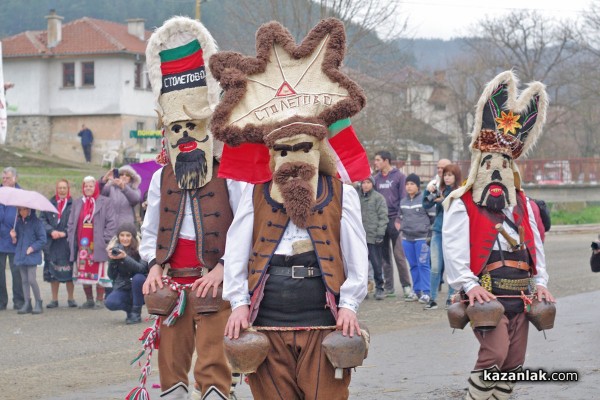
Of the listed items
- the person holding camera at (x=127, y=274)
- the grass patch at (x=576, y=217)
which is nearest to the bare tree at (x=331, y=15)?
the grass patch at (x=576, y=217)

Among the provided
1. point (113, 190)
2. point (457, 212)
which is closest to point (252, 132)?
point (457, 212)

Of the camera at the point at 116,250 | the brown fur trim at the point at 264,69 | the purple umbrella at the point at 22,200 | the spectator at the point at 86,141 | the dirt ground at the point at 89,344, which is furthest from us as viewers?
the spectator at the point at 86,141

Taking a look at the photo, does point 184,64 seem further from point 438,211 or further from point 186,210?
point 438,211

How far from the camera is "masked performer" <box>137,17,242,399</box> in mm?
6387

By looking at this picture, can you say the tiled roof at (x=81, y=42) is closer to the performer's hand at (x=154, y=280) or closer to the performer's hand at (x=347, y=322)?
the performer's hand at (x=154, y=280)

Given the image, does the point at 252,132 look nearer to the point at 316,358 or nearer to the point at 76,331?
the point at 316,358

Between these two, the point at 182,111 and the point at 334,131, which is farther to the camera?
the point at 182,111

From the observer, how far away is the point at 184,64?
679cm

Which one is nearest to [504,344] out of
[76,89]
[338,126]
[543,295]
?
[543,295]

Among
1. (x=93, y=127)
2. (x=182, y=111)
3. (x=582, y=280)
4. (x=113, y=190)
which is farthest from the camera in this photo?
(x=93, y=127)

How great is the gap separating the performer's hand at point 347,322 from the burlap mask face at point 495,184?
213 cm

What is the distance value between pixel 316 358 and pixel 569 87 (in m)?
57.2

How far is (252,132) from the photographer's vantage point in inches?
212

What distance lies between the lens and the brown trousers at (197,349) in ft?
20.5
